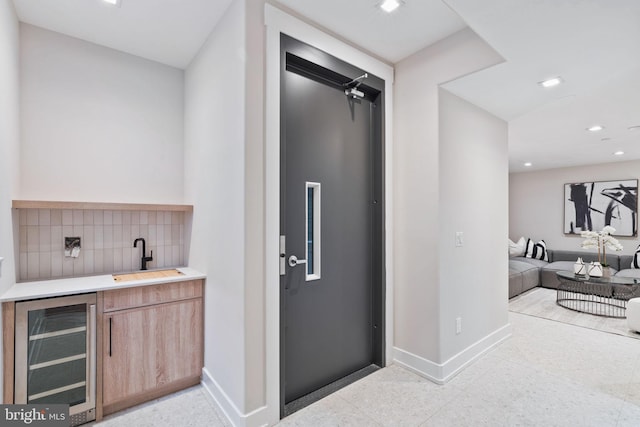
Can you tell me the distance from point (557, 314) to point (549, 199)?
3.82 metres

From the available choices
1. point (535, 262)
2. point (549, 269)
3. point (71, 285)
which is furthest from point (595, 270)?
point (71, 285)

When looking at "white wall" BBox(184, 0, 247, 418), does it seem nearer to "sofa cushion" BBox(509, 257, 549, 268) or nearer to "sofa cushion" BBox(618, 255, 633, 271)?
"sofa cushion" BBox(509, 257, 549, 268)

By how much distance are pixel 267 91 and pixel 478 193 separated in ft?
7.04

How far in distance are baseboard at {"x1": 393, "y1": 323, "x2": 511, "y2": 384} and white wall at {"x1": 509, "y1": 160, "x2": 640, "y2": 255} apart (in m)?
5.23

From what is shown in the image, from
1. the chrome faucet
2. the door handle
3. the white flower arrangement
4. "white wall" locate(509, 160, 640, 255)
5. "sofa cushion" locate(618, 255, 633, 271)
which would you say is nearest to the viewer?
the door handle

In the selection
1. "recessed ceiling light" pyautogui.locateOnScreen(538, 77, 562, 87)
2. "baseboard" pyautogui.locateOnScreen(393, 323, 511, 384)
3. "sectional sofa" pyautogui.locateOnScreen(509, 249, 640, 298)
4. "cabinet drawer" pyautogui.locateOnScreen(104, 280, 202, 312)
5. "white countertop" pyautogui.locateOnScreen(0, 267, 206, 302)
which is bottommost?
"baseboard" pyautogui.locateOnScreen(393, 323, 511, 384)

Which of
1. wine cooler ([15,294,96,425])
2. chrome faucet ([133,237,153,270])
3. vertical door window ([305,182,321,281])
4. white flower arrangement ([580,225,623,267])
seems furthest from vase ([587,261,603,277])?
wine cooler ([15,294,96,425])

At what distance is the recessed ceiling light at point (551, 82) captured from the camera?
7.66ft

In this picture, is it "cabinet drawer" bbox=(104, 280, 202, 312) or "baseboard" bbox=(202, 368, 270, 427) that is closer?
"baseboard" bbox=(202, 368, 270, 427)

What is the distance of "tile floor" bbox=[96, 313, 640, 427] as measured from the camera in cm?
195

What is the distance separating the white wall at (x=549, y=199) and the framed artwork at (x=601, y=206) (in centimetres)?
13

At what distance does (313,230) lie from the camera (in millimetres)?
2293

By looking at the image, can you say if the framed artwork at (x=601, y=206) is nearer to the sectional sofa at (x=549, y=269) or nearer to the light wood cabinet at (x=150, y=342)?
the sectional sofa at (x=549, y=269)

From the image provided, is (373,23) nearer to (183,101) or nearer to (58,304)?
(183,101)
